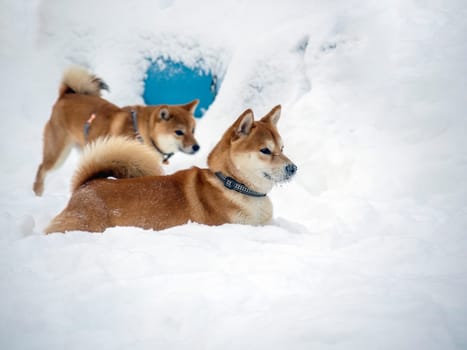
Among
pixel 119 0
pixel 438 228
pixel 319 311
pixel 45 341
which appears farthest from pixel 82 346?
pixel 119 0

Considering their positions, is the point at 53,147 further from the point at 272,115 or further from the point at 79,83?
the point at 272,115

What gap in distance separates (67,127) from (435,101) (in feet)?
13.7

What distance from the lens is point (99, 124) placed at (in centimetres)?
445

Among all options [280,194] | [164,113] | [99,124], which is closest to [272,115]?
[280,194]

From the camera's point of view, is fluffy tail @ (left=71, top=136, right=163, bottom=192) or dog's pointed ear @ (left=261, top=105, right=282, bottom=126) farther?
dog's pointed ear @ (left=261, top=105, right=282, bottom=126)

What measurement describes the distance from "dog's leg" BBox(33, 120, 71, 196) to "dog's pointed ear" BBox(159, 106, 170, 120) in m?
1.27

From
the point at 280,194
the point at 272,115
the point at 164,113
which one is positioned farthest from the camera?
the point at 164,113

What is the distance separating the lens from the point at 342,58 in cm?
409

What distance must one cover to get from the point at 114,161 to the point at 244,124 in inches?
38.2

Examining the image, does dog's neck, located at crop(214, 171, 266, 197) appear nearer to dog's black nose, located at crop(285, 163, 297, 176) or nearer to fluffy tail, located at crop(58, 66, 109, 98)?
dog's black nose, located at crop(285, 163, 297, 176)

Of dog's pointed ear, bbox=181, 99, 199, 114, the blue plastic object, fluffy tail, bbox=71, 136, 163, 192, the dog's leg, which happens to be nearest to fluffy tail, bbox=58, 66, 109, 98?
the dog's leg

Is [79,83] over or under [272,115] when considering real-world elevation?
under

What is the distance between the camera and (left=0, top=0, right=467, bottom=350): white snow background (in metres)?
1.14

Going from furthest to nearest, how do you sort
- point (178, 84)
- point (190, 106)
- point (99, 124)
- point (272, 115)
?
point (178, 84) → point (190, 106) → point (99, 124) → point (272, 115)
